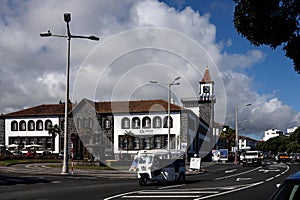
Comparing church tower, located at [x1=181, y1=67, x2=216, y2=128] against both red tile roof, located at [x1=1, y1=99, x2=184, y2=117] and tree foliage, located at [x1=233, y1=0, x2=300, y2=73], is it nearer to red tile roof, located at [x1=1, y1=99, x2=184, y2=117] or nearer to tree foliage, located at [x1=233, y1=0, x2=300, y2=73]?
red tile roof, located at [x1=1, y1=99, x2=184, y2=117]

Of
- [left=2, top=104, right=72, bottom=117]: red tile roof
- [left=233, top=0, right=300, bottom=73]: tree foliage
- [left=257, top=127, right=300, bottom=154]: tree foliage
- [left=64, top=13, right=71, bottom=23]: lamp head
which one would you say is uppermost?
[left=64, top=13, right=71, bottom=23]: lamp head

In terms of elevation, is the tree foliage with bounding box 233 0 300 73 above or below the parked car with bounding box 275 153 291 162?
above

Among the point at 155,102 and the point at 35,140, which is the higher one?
the point at 155,102

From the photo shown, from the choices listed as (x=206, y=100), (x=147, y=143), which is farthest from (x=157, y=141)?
(x=206, y=100)

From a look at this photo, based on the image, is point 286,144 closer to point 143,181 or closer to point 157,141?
point 157,141

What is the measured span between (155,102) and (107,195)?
68387 mm

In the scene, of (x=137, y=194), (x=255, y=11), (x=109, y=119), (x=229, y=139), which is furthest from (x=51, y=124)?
(x=255, y=11)

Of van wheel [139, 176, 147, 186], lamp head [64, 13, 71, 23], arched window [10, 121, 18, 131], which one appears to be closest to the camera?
van wheel [139, 176, 147, 186]

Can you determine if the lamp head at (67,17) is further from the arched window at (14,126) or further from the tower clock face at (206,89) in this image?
the tower clock face at (206,89)

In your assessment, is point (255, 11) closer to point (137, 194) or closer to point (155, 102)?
point (137, 194)

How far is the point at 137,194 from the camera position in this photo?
21.3m

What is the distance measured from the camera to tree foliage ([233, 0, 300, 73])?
904cm

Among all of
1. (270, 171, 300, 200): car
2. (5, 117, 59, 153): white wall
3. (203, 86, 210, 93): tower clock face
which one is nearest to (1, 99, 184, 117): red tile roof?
(5, 117, 59, 153): white wall

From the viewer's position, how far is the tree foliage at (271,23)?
29.7 feet
